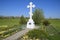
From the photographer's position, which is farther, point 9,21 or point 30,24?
point 9,21

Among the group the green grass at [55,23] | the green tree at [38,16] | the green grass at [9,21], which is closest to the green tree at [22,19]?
the green grass at [9,21]

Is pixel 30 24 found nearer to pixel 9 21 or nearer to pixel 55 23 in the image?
pixel 9 21

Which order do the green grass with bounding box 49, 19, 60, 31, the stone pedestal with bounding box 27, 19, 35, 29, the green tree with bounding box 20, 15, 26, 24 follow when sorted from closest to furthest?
1. the stone pedestal with bounding box 27, 19, 35, 29
2. the green tree with bounding box 20, 15, 26, 24
3. the green grass with bounding box 49, 19, 60, 31

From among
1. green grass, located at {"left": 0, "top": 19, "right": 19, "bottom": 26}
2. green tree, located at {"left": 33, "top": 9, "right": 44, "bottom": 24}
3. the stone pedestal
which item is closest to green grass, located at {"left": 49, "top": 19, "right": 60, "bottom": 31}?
green tree, located at {"left": 33, "top": 9, "right": 44, "bottom": 24}

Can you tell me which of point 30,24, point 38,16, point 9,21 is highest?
point 38,16

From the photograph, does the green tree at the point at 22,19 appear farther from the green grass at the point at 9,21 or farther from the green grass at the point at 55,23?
the green grass at the point at 55,23

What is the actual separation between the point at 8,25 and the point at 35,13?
1.27 m

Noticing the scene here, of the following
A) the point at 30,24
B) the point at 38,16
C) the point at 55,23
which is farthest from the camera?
the point at 55,23

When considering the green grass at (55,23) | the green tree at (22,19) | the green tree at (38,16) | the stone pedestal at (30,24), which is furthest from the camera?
the green grass at (55,23)

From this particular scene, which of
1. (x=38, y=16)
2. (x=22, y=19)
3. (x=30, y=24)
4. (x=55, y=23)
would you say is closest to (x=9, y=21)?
(x=22, y=19)

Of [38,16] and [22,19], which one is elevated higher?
[38,16]

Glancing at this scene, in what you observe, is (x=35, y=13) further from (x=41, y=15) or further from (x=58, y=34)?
(x=58, y=34)

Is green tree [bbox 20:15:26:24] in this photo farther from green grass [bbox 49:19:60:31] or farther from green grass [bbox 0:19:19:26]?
green grass [bbox 49:19:60:31]

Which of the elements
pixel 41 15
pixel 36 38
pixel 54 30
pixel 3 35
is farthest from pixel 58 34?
pixel 3 35
